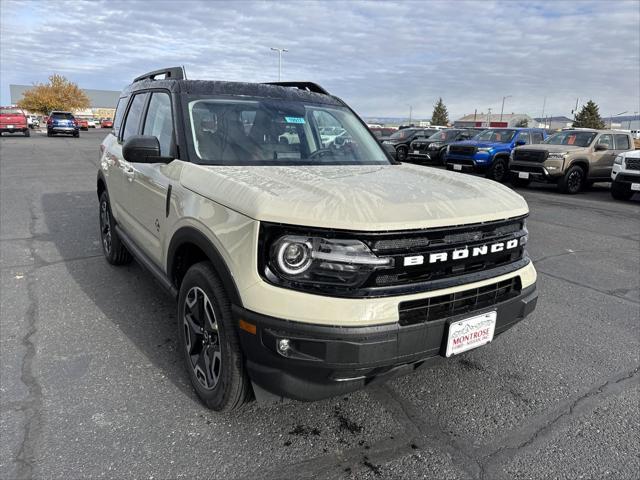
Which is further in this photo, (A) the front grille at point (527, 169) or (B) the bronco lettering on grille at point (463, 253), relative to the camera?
(A) the front grille at point (527, 169)

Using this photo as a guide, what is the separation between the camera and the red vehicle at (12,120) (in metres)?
32.8

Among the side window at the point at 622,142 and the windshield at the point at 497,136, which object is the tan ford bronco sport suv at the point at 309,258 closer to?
the side window at the point at 622,142

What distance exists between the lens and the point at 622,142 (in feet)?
46.2

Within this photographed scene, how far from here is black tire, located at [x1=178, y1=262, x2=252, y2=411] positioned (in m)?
2.41

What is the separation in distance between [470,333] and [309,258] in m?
0.91

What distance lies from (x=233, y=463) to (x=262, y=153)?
1900mm

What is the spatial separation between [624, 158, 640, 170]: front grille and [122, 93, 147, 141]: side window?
1198cm

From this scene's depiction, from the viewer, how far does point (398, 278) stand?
2.22m

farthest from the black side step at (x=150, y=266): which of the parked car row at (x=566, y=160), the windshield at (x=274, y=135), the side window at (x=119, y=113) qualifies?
the parked car row at (x=566, y=160)

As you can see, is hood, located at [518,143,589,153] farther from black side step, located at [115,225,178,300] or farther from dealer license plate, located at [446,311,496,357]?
dealer license plate, located at [446,311,496,357]

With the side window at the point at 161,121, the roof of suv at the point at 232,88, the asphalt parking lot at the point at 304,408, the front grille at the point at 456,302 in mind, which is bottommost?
the asphalt parking lot at the point at 304,408

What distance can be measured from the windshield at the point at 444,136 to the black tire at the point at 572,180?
23.5 ft

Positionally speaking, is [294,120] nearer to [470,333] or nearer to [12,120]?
[470,333]

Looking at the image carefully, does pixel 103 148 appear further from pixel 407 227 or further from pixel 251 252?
pixel 407 227
